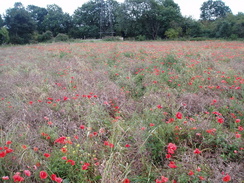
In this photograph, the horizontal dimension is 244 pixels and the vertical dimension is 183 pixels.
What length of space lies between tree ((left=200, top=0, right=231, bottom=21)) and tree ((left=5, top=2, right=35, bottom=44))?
5071 centimetres

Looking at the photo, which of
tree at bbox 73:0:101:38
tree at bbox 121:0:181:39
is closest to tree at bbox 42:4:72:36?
tree at bbox 73:0:101:38

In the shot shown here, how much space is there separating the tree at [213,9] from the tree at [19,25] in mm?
50708

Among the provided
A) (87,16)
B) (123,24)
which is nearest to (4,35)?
(123,24)

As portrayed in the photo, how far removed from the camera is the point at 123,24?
37.0m

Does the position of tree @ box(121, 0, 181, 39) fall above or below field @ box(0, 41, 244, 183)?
above

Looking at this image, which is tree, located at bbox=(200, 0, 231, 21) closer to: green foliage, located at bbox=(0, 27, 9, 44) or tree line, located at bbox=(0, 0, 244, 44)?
tree line, located at bbox=(0, 0, 244, 44)

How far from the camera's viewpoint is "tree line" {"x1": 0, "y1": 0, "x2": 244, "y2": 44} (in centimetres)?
2972

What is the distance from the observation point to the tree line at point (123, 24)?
97.5ft

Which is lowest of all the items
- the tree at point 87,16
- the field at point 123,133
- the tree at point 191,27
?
the field at point 123,133

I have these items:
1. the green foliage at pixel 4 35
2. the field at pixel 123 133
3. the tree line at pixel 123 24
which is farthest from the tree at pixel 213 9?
the field at pixel 123 133

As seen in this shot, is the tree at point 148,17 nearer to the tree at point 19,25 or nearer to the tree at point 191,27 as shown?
the tree at point 191,27

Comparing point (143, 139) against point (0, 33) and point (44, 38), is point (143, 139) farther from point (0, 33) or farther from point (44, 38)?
point (44, 38)

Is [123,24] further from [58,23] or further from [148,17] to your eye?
[58,23]

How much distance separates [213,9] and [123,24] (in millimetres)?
36701
